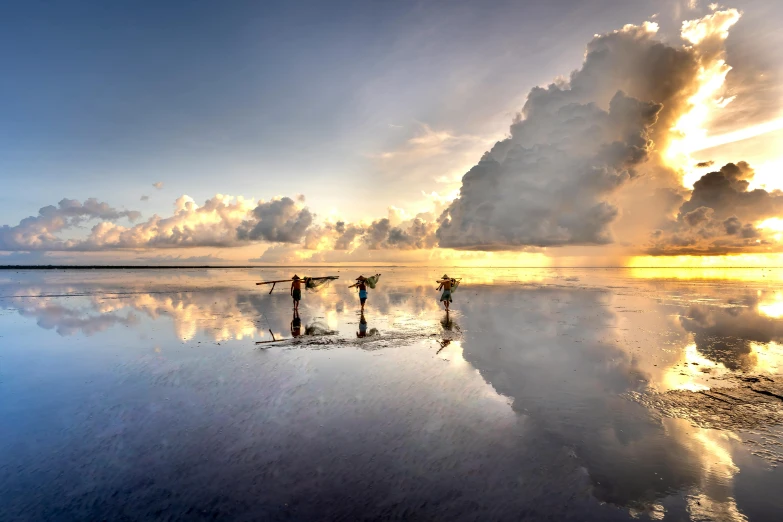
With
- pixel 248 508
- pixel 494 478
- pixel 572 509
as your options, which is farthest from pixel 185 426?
pixel 572 509

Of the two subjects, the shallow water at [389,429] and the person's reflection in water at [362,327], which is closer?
the shallow water at [389,429]

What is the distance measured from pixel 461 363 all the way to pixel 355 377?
5.34m

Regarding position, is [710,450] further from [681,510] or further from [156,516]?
[156,516]

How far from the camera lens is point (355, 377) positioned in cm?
1534

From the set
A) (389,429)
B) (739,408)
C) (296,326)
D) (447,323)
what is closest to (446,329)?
(447,323)

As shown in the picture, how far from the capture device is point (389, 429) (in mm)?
10633

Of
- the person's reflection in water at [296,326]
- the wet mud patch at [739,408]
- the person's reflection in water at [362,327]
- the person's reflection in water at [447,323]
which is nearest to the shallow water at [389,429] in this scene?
the wet mud patch at [739,408]

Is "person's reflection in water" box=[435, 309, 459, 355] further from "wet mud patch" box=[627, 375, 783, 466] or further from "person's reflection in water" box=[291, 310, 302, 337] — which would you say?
"wet mud patch" box=[627, 375, 783, 466]

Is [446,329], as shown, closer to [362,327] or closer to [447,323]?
[447,323]

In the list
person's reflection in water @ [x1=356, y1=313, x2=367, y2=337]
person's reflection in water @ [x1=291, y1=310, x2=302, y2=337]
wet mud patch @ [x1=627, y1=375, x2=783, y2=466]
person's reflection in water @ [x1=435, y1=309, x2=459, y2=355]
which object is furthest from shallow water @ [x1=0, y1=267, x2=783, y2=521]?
person's reflection in water @ [x1=291, y1=310, x2=302, y2=337]

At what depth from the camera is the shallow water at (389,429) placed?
7520 millimetres

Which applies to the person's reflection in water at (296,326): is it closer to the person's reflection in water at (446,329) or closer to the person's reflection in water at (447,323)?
the person's reflection in water at (446,329)

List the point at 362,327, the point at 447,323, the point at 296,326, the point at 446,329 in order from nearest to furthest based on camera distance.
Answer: the point at 446,329
the point at 362,327
the point at 296,326
the point at 447,323

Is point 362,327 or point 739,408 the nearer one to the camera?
point 739,408
